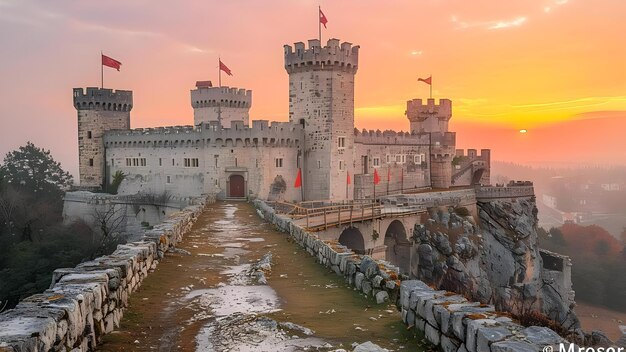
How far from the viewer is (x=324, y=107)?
145 feet

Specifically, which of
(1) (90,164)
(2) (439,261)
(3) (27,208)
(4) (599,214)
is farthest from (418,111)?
(4) (599,214)

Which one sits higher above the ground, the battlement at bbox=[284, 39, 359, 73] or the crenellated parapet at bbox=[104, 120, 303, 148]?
the battlement at bbox=[284, 39, 359, 73]

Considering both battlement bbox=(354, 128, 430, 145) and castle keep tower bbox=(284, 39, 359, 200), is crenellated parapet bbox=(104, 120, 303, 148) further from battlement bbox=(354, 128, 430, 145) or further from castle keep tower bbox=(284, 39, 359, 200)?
battlement bbox=(354, 128, 430, 145)

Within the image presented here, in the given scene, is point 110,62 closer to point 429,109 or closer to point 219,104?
point 219,104

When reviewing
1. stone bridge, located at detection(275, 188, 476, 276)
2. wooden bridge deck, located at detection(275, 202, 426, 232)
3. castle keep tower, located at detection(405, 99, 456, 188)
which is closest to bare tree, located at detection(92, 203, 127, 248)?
stone bridge, located at detection(275, 188, 476, 276)

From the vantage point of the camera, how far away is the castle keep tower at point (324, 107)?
44062 mm

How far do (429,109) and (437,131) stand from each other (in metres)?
3.31

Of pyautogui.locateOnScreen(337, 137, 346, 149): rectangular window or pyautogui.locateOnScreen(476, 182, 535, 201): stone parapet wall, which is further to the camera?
pyautogui.locateOnScreen(476, 182, 535, 201): stone parapet wall

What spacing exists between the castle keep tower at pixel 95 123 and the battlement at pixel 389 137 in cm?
2675

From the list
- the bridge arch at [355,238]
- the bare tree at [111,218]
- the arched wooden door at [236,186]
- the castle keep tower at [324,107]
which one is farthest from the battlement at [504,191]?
the bare tree at [111,218]

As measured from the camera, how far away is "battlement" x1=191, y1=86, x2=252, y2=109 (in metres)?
55.7

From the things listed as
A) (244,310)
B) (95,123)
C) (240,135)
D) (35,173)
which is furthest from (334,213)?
(35,173)

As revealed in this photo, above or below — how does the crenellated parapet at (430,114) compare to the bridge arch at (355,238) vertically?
above

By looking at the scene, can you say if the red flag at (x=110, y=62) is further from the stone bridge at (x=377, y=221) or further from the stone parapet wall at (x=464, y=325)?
the stone parapet wall at (x=464, y=325)
